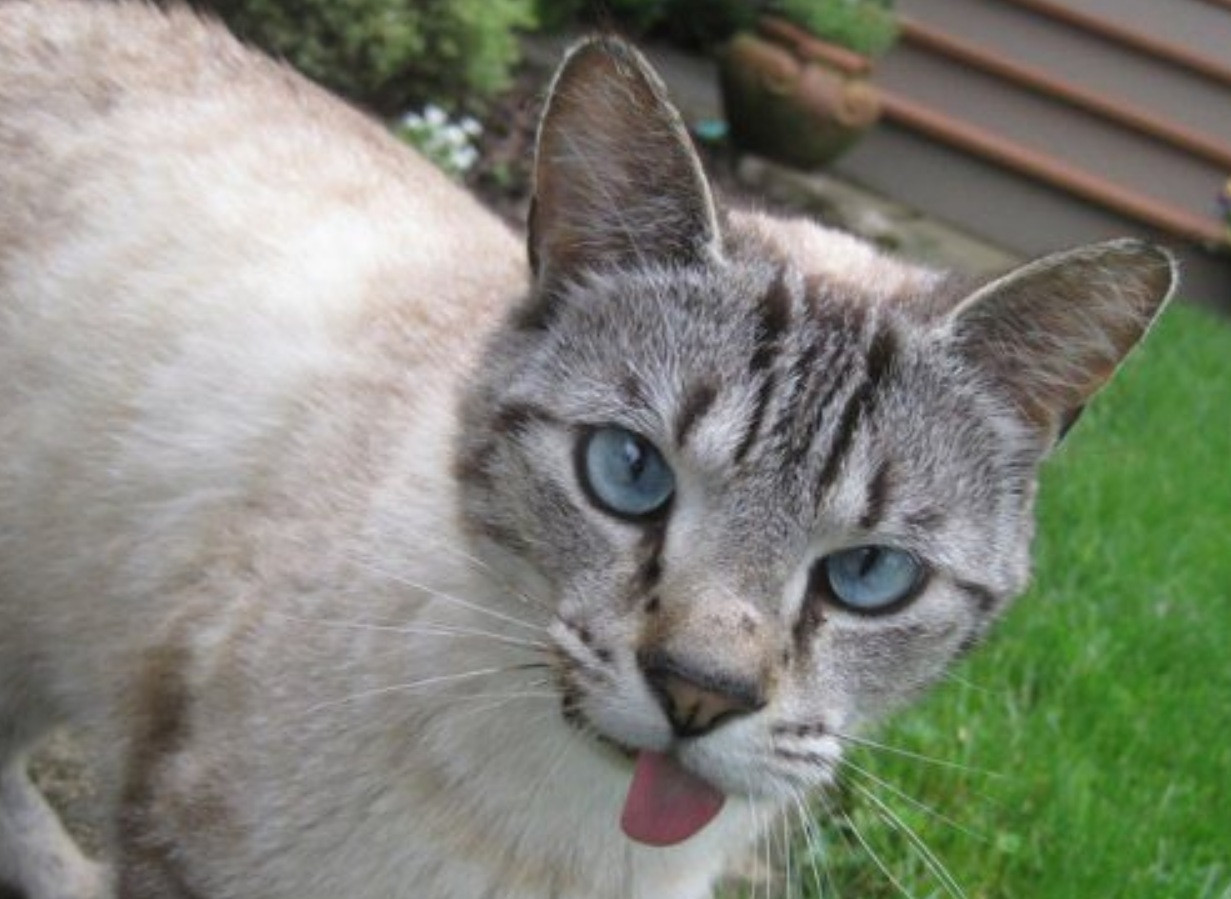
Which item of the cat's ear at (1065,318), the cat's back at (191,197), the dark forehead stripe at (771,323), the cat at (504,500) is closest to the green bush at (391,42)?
the cat's back at (191,197)

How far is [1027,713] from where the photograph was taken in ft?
13.6

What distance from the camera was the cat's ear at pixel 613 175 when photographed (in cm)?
226

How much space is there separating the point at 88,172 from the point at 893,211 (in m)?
7.28

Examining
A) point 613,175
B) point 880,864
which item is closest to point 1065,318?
point 613,175

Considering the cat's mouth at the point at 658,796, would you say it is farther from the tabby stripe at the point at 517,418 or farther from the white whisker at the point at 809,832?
the tabby stripe at the point at 517,418

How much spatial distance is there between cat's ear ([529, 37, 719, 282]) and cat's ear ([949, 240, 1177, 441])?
0.36 metres

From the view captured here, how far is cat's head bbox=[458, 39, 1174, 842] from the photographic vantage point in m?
2.11

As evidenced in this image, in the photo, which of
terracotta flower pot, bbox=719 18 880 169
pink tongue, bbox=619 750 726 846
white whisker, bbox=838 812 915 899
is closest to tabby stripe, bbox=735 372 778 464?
pink tongue, bbox=619 750 726 846

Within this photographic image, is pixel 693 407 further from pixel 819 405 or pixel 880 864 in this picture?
pixel 880 864

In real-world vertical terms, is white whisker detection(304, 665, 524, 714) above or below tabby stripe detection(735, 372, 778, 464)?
below

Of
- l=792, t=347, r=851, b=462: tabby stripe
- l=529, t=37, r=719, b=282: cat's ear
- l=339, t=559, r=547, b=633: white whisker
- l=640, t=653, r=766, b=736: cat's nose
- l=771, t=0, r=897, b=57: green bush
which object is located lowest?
l=339, t=559, r=547, b=633: white whisker

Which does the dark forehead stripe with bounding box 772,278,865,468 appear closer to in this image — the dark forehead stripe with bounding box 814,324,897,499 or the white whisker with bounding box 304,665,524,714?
the dark forehead stripe with bounding box 814,324,897,499

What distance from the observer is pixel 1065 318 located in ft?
7.64

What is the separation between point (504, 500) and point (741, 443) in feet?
1.10
